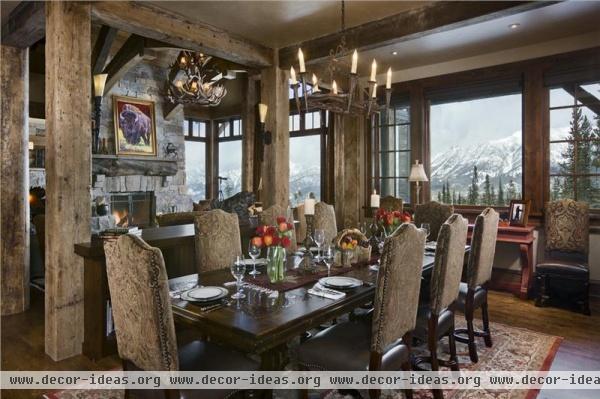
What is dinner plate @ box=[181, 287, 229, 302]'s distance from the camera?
1799mm

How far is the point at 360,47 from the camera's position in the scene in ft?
12.9

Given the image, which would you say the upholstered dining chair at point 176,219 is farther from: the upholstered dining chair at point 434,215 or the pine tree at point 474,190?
the pine tree at point 474,190

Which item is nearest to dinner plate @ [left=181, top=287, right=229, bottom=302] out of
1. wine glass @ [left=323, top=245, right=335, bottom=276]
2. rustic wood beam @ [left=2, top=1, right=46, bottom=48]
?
wine glass @ [left=323, top=245, right=335, bottom=276]

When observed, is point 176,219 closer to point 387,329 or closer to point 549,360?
point 387,329

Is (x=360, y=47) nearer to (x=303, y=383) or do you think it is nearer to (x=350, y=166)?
(x=350, y=166)

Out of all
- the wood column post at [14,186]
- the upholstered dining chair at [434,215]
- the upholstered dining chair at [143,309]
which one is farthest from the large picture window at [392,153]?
the upholstered dining chair at [143,309]

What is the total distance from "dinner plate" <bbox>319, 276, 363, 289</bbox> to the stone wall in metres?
6.01

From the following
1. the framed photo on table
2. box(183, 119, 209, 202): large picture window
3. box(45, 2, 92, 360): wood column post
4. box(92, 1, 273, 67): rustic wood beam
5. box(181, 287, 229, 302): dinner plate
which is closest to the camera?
box(181, 287, 229, 302): dinner plate

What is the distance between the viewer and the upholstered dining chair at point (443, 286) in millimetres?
2172

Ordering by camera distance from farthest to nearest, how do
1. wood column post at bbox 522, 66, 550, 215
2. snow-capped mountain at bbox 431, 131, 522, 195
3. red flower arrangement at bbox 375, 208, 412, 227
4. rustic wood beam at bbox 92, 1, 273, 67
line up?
snow-capped mountain at bbox 431, 131, 522, 195, wood column post at bbox 522, 66, 550, 215, rustic wood beam at bbox 92, 1, 273, 67, red flower arrangement at bbox 375, 208, 412, 227

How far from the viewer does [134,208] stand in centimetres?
759

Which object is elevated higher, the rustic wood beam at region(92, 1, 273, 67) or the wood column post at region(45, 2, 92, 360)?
the rustic wood beam at region(92, 1, 273, 67)

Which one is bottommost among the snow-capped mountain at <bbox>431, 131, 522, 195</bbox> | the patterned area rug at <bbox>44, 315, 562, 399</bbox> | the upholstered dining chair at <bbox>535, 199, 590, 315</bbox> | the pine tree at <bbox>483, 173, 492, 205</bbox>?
the patterned area rug at <bbox>44, 315, 562, 399</bbox>

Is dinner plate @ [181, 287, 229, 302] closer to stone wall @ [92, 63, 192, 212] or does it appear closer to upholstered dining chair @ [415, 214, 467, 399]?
upholstered dining chair @ [415, 214, 467, 399]
